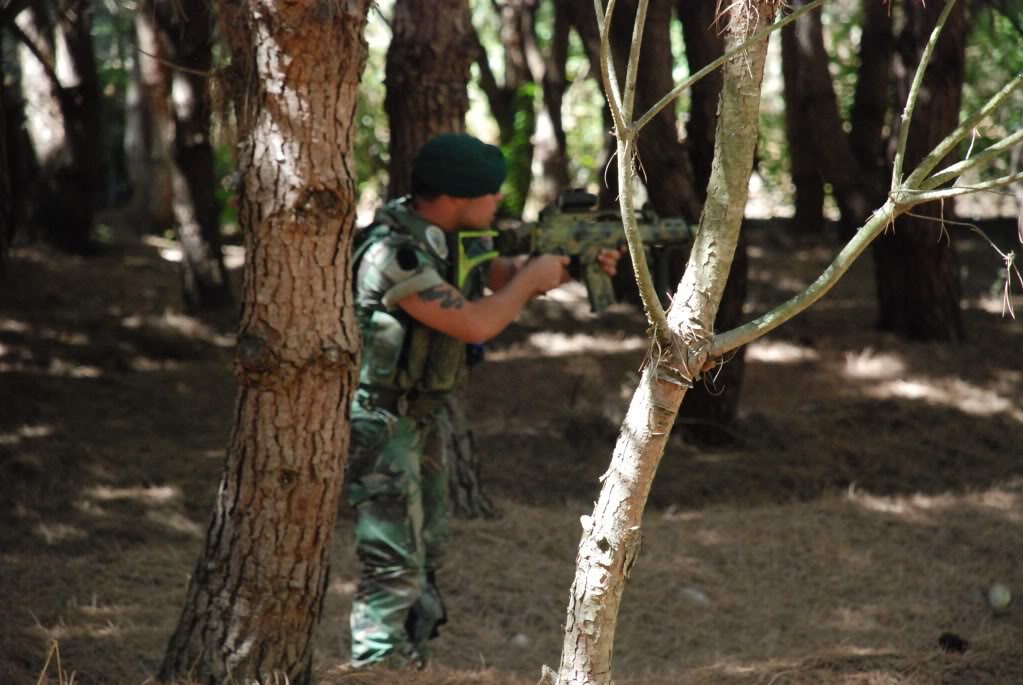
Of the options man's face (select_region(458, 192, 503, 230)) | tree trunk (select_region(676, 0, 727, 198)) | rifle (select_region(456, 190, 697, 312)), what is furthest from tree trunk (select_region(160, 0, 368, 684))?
tree trunk (select_region(676, 0, 727, 198))

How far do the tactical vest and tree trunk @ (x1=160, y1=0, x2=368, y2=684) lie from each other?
602mm

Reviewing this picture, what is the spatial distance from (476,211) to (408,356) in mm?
576

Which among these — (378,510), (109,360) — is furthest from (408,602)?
(109,360)

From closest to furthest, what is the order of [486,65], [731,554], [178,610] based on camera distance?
[178,610] < [731,554] < [486,65]

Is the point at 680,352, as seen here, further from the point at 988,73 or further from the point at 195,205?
the point at 988,73

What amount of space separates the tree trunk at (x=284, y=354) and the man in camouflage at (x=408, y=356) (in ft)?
1.79

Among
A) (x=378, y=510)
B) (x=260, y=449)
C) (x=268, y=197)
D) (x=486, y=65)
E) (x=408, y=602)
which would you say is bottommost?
(x=408, y=602)

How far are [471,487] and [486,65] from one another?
26.0 ft

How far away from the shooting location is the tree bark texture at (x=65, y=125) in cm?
1046

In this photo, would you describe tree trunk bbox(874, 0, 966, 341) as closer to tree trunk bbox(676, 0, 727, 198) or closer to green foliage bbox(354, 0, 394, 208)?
tree trunk bbox(676, 0, 727, 198)

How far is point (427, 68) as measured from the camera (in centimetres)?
597

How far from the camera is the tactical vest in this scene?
12.8 ft

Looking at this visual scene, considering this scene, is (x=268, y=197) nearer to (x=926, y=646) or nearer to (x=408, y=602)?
(x=408, y=602)

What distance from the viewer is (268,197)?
314cm
